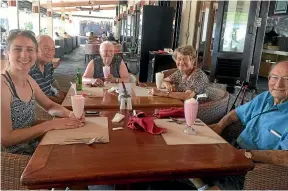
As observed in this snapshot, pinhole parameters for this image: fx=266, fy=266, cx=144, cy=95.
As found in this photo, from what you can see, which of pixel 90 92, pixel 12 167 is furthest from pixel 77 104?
pixel 90 92

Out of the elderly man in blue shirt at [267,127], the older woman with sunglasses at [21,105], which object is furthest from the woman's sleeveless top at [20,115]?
the elderly man in blue shirt at [267,127]

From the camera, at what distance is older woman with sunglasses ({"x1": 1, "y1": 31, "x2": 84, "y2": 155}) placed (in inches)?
53.5

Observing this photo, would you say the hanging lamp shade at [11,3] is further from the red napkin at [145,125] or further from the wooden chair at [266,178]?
the wooden chair at [266,178]

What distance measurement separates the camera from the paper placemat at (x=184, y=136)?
130 centimetres

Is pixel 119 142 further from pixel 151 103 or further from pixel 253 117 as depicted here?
pixel 253 117

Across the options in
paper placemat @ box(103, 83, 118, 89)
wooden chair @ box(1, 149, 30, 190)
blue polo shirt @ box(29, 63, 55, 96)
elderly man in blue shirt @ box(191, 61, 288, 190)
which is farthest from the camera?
paper placemat @ box(103, 83, 118, 89)

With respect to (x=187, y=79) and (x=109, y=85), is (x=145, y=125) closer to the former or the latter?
(x=187, y=79)

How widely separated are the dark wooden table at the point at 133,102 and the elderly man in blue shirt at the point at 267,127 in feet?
1.31

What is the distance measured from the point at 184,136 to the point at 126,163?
42 centimetres

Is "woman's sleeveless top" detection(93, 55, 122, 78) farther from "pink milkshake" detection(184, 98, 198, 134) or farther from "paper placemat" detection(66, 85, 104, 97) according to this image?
"pink milkshake" detection(184, 98, 198, 134)

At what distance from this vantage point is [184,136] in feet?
4.48

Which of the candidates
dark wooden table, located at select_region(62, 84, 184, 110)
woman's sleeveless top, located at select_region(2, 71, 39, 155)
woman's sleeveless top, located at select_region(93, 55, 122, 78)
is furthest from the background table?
woman's sleeveless top, located at select_region(93, 55, 122, 78)

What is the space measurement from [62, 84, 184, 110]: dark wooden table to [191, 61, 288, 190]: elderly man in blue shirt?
0.40m

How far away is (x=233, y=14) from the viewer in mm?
5270
